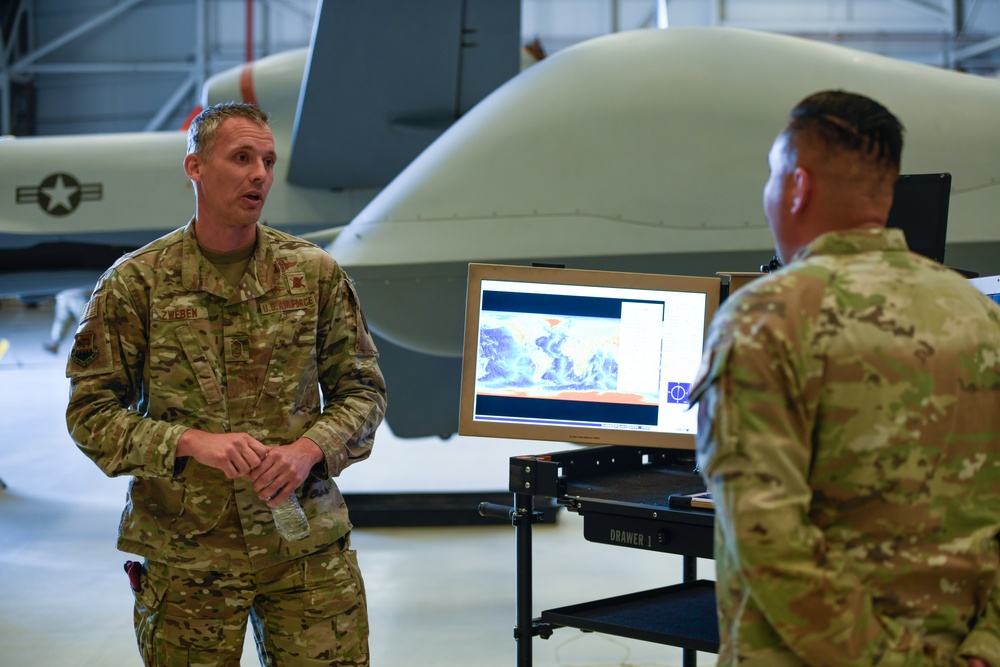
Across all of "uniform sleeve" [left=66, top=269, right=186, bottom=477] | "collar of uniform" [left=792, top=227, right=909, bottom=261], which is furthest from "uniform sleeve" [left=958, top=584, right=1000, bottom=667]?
"uniform sleeve" [left=66, top=269, right=186, bottom=477]

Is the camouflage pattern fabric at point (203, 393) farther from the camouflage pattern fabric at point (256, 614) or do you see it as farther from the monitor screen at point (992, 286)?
the monitor screen at point (992, 286)

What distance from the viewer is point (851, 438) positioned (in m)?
1.18

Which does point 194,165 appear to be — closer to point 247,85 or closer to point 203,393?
point 203,393

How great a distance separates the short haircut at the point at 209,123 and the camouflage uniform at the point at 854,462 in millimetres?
1197

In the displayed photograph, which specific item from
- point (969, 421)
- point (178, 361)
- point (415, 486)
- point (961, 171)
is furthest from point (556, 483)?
point (415, 486)

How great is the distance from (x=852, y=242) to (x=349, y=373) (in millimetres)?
1165

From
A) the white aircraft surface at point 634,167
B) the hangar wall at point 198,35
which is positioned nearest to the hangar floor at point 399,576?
the white aircraft surface at point 634,167

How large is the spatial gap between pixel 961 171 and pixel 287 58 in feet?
12.7

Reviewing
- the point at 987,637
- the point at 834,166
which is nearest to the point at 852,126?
the point at 834,166

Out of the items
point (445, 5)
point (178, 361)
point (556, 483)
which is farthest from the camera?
point (445, 5)

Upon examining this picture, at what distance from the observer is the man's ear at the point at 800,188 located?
124 centimetres

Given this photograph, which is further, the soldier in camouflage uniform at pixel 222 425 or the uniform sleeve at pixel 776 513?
the soldier in camouflage uniform at pixel 222 425

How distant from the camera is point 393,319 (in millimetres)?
4332

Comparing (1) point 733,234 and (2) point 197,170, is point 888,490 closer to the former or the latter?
(2) point 197,170
